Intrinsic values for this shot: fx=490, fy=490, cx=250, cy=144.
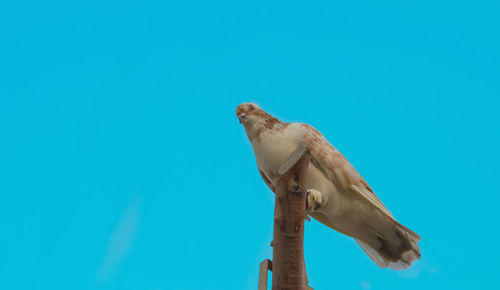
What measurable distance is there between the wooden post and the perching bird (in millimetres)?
1089

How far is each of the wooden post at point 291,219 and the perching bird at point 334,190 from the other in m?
1.09

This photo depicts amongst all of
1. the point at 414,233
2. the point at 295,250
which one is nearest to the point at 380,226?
the point at 414,233

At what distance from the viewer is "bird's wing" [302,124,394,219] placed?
4.17 m

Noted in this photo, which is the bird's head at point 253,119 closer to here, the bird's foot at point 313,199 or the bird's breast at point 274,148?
the bird's breast at point 274,148

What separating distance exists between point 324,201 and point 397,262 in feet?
3.15

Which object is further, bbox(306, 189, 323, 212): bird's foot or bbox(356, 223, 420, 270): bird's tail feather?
bbox(356, 223, 420, 270): bird's tail feather

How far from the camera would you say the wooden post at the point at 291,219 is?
9.46 feet

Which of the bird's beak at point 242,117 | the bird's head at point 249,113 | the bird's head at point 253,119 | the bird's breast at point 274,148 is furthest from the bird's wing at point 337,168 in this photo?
the bird's beak at point 242,117

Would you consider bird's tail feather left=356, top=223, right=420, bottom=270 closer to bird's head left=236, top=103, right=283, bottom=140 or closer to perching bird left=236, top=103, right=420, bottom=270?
perching bird left=236, top=103, right=420, bottom=270

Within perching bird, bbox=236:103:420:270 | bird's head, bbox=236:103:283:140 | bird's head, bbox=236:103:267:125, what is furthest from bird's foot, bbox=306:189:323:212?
bird's head, bbox=236:103:267:125

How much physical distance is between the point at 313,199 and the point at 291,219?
1154 mm

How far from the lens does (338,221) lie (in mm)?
4422

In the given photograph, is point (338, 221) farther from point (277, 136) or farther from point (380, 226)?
point (277, 136)

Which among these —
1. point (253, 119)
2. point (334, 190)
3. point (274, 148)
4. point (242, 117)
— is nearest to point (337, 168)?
point (334, 190)
